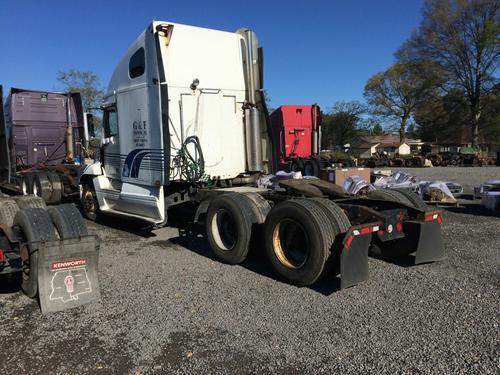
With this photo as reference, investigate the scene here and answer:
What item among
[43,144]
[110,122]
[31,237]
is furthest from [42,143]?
[31,237]

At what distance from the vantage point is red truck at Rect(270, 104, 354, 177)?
19.7 metres

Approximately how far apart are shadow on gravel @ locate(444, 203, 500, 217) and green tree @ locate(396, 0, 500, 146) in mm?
43885

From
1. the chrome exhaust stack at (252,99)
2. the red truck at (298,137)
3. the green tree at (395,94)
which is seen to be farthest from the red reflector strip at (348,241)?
the green tree at (395,94)

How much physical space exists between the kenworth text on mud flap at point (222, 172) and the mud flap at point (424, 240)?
0.02 meters

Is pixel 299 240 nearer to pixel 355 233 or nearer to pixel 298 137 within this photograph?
pixel 355 233

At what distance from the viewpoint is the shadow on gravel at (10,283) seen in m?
5.32

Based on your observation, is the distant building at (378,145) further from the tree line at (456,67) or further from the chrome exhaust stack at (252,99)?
the chrome exhaust stack at (252,99)

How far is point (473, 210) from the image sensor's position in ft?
35.7

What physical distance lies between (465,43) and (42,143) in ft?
164

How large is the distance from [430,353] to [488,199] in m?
8.08

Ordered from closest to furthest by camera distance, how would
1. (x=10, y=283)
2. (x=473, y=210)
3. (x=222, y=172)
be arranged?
(x=10, y=283), (x=222, y=172), (x=473, y=210)

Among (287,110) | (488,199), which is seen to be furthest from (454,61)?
(488,199)

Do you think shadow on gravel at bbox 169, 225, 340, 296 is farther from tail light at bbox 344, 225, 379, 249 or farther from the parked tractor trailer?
the parked tractor trailer

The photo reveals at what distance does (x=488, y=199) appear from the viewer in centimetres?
1058
